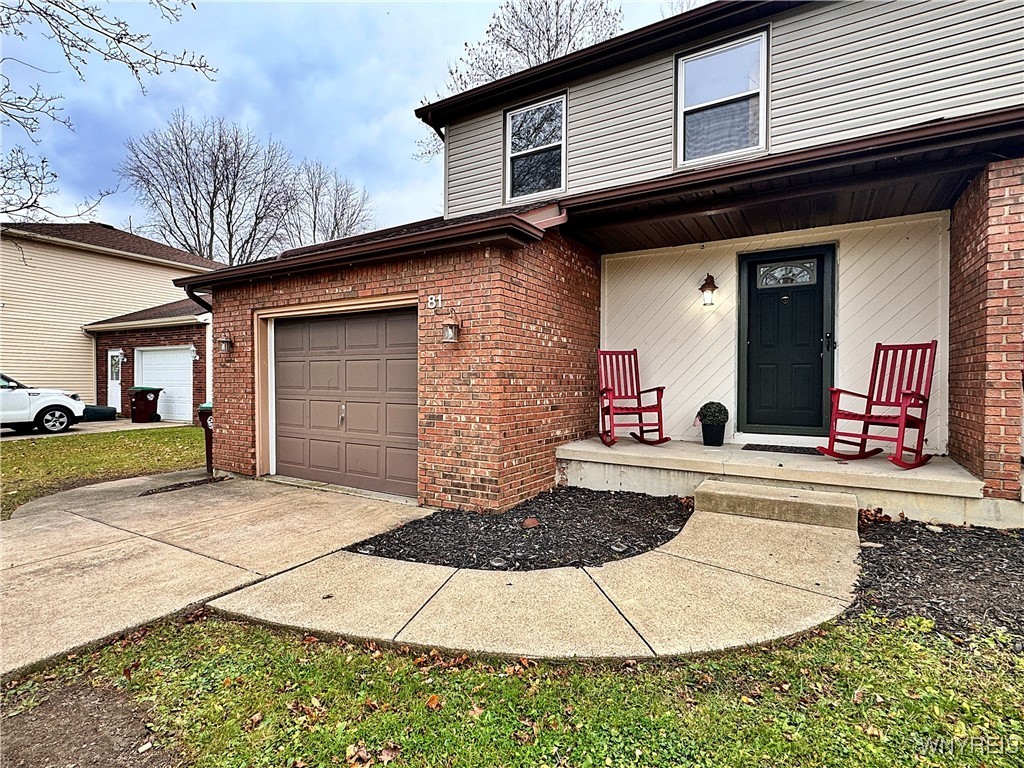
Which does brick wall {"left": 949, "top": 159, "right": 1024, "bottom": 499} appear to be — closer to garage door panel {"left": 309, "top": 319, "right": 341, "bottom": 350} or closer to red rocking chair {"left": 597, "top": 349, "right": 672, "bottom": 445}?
Result: red rocking chair {"left": 597, "top": 349, "right": 672, "bottom": 445}

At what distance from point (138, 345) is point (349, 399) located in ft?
38.9

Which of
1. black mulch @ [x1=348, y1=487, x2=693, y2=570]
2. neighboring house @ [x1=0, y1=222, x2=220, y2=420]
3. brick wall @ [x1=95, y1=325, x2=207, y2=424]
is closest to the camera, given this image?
black mulch @ [x1=348, y1=487, x2=693, y2=570]

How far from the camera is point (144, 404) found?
12578mm

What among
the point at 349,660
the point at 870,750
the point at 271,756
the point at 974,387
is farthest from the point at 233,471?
the point at 974,387

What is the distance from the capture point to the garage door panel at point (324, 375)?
5648 millimetres

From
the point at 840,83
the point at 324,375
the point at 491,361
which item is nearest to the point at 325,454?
the point at 324,375

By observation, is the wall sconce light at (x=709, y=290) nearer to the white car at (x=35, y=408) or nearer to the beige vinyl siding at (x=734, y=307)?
the beige vinyl siding at (x=734, y=307)

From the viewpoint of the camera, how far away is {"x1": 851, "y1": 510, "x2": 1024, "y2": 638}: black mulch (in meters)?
2.52

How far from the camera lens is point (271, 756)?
167 cm

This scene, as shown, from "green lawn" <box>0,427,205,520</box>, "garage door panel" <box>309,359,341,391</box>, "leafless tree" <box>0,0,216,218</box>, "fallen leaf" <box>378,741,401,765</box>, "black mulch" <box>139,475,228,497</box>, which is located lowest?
"green lawn" <box>0,427,205,520</box>

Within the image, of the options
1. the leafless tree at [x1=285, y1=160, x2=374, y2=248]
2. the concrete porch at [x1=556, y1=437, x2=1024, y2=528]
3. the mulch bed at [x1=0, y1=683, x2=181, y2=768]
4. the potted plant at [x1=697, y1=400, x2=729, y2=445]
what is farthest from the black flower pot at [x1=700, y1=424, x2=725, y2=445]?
the leafless tree at [x1=285, y1=160, x2=374, y2=248]

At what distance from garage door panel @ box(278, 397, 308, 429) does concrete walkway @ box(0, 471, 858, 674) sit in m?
1.89

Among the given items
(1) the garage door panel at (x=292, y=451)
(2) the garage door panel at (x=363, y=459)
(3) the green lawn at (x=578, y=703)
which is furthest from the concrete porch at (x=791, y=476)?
(1) the garage door panel at (x=292, y=451)

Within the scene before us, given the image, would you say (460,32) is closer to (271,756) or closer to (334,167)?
(334,167)
